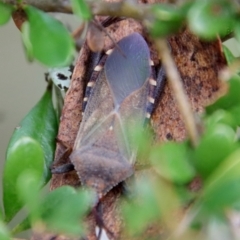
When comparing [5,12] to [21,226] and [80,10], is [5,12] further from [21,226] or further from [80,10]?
[21,226]

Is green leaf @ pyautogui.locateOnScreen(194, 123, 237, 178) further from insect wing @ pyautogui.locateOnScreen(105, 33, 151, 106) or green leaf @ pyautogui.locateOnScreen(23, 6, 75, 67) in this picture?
insect wing @ pyautogui.locateOnScreen(105, 33, 151, 106)

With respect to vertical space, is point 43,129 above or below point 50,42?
below

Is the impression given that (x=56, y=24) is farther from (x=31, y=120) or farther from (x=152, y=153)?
(x=31, y=120)

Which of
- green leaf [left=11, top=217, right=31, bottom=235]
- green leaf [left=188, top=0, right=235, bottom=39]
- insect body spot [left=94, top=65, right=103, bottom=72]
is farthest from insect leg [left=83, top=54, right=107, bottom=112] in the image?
green leaf [left=188, top=0, right=235, bottom=39]

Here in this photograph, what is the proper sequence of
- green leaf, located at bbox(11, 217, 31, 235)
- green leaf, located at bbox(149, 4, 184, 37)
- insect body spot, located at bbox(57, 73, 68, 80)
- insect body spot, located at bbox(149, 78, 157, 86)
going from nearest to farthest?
1. green leaf, located at bbox(149, 4, 184, 37)
2. green leaf, located at bbox(11, 217, 31, 235)
3. insect body spot, located at bbox(149, 78, 157, 86)
4. insect body spot, located at bbox(57, 73, 68, 80)

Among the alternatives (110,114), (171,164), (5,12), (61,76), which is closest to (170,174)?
(171,164)

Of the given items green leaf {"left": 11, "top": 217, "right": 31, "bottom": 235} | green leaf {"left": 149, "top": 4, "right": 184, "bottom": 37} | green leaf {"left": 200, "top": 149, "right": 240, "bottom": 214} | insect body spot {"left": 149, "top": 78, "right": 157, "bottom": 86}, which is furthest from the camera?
insect body spot {"left": 149, "top": 78, "right": 157, "bottom": 86}

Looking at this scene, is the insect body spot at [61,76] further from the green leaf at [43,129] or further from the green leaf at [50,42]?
the green leaf at [50,42]
